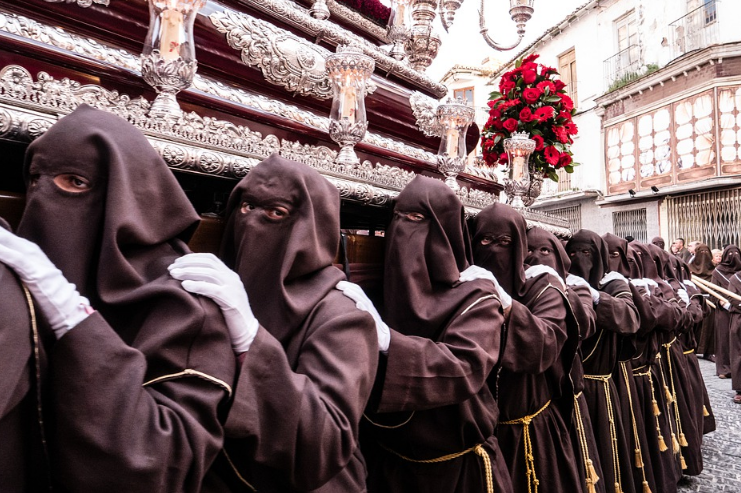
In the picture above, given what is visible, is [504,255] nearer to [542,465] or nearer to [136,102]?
[542,465]

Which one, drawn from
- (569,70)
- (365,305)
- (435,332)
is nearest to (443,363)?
(435,332)

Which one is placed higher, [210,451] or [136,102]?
[136,102]

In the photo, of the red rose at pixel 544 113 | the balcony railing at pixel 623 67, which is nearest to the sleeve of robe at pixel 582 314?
the red rose at pixel 544 113

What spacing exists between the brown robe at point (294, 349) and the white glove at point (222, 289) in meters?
0.04

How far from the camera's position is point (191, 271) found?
49.3 inches

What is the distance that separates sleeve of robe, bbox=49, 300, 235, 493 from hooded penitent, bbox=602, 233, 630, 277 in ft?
12.9

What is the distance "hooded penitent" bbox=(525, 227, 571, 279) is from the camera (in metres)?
3.09

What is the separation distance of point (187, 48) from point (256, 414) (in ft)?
3.99

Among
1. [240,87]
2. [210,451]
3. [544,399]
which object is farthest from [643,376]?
[210,451]

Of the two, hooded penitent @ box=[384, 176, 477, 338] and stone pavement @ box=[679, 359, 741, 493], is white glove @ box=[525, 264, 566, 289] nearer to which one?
hooded penitent @ box=[384, 176, 477, 338]

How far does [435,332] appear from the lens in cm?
210

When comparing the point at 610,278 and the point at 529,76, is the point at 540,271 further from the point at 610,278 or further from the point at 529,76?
the point at 529,76

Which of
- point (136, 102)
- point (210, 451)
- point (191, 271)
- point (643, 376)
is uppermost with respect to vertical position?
point (136, 102)

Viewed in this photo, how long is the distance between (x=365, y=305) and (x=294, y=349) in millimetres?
268
